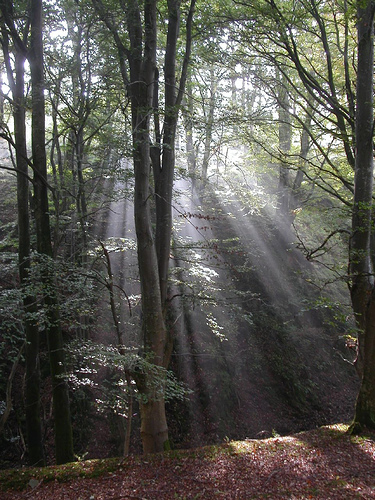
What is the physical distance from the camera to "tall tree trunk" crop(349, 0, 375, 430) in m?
5.47

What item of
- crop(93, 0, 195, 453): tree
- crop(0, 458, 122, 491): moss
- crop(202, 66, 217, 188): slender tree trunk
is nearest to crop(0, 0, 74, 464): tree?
crop(93, 0, 195, 453): tree

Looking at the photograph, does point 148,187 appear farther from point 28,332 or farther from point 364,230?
point 364,230

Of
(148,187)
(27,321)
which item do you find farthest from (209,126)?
(27,321)

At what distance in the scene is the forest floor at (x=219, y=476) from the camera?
12.4ft

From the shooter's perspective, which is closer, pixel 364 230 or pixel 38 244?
pixel 364 230

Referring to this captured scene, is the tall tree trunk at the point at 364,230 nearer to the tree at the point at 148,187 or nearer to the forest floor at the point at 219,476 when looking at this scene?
the forest floor at the point at 219,476

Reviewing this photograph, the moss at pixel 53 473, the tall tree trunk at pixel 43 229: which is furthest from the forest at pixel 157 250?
the moss at pixel 53 473

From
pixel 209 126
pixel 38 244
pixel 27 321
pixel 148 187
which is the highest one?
pixel 209 126

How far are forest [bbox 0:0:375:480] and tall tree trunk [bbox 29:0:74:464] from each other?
27 mm

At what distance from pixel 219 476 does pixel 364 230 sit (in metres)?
4.14

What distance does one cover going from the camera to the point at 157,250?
6.83 metres

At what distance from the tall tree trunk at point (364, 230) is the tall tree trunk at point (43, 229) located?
16.3ft

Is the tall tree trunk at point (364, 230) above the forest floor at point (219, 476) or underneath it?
above

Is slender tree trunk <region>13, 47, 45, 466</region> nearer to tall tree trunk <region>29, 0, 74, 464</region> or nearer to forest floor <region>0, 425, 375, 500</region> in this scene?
tall tree trunk <region>29, 0, 74, 464</region>
